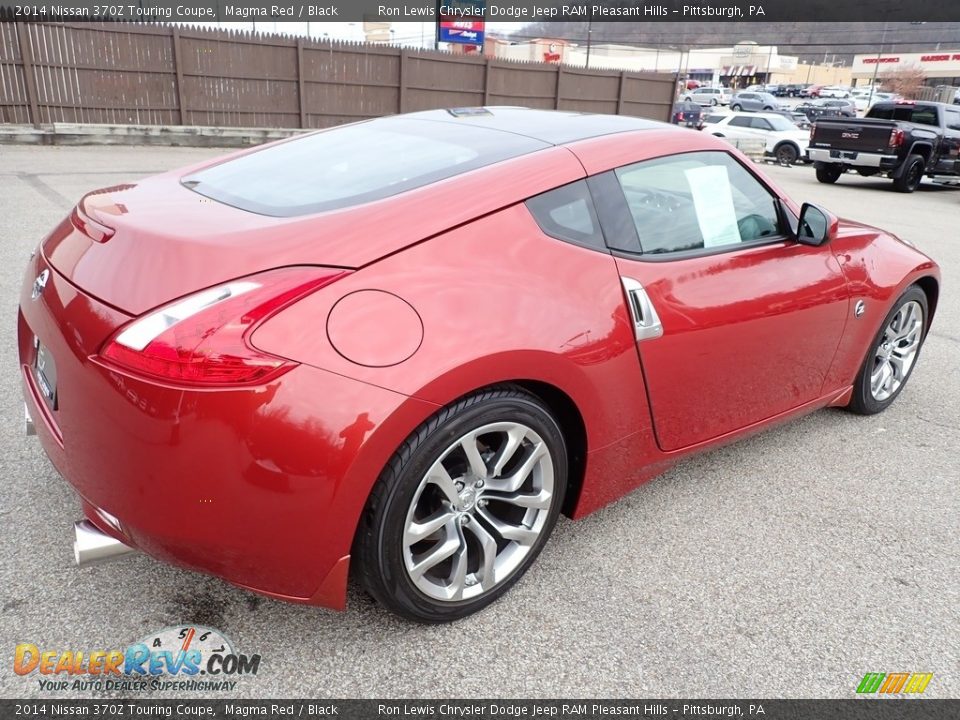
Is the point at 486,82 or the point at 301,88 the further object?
the point at 486,82

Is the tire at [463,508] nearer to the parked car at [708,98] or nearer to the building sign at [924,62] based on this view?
the parked car at [708,98]

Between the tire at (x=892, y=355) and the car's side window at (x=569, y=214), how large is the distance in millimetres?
2057

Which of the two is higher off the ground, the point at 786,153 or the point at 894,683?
the point at 894,683

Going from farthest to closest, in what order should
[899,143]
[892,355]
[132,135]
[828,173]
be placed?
1. [828,173]
2. [899,143]
3. [132,135]
4. [892,355]

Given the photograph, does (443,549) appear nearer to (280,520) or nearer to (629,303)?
(280,520)

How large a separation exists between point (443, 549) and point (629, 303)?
99 cm

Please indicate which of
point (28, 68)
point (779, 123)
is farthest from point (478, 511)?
point (779, 123)

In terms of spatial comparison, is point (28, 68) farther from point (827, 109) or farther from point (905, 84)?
point (905, 84)

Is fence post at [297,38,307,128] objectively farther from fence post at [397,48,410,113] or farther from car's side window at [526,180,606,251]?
car's side window at [526,180,606,251]

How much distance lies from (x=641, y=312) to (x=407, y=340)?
92cm

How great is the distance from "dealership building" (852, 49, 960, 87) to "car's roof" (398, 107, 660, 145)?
96026 mm

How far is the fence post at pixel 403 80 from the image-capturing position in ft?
61.0

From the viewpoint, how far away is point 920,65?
300ft

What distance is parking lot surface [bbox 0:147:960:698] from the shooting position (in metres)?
2.12
